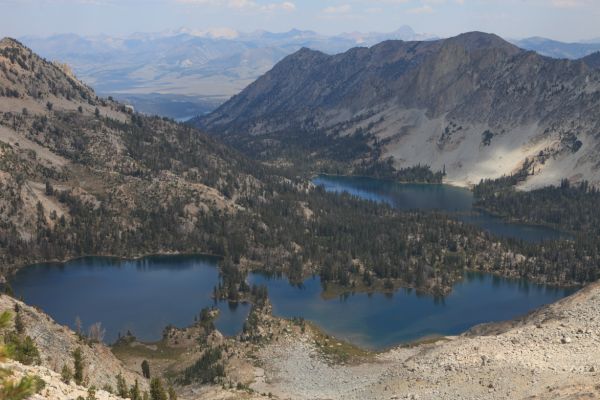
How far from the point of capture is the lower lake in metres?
131

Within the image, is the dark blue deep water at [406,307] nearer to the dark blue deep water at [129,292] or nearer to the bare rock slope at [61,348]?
the dark blue deep water at [129,292]

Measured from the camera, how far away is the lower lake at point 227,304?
130750 millimetres

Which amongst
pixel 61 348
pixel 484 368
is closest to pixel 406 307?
pixel 484 368

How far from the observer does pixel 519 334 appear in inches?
3278

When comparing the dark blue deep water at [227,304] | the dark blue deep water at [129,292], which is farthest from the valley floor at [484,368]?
the dark blue deep water at [129,292]

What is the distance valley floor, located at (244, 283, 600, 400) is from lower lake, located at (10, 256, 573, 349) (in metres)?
27.7

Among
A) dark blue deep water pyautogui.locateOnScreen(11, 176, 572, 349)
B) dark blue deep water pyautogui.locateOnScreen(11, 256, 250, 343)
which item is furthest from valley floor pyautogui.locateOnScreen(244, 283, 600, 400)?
dark blue deep water pyautogui.locateOnScreen(11, 256, 250, 343)

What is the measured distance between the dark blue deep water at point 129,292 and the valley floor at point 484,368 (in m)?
36.1

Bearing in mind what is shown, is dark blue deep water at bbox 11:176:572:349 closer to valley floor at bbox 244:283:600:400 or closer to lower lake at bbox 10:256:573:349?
lower lake at bbox 10:256:573:349

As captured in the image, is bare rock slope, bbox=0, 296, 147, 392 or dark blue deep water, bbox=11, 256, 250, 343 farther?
dark blue deep water, bbox=11, 256, 250, 343

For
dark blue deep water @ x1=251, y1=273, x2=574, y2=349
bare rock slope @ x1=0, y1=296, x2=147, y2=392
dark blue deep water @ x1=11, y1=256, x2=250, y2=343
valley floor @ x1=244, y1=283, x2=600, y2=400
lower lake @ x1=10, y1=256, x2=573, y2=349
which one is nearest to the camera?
bare rock slope @ x1=0, y1=296, x2=147, y2=392

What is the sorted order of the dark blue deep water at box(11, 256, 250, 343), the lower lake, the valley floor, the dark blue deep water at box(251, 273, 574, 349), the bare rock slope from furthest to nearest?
the dark blue deep water at box(11, 256, 250, 343)
the lower lake
the dark blue deep water at box(251, 273, 574, 349)
the valley floor
the bare rock slope

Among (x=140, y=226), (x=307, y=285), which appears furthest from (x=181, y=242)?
(x=307, y=285)

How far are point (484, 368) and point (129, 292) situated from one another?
10151 cm
